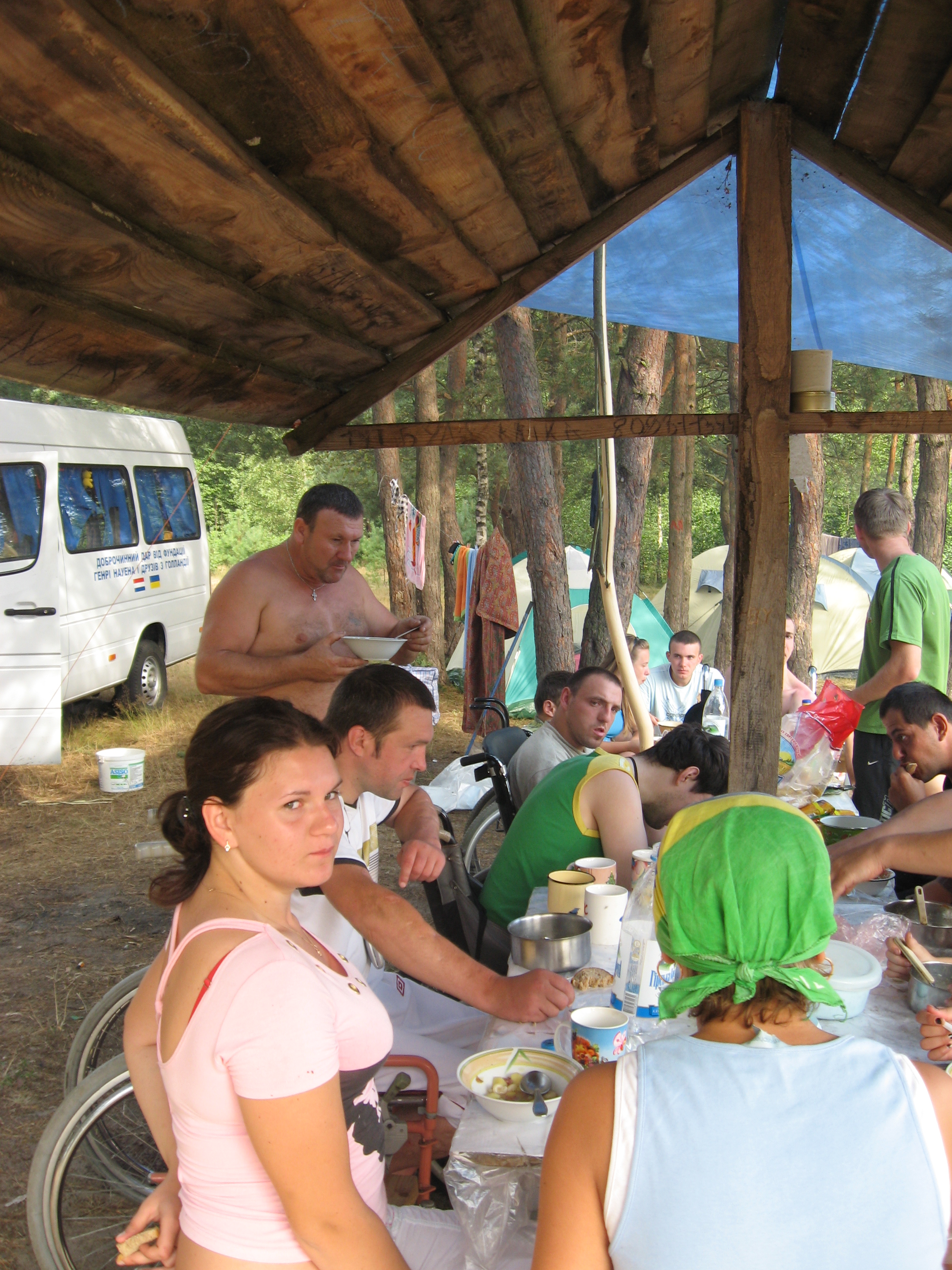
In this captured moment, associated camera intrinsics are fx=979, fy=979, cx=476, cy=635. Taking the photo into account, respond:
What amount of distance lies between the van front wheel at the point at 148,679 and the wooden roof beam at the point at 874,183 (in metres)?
7.62

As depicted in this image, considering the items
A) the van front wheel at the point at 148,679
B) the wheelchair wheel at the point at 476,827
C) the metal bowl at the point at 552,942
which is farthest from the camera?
the van front wheel at the point at 148,679

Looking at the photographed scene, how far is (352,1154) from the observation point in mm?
1676

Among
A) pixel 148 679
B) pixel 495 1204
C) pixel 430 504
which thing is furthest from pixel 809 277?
pixel 430 504

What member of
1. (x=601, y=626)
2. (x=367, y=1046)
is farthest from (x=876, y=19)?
(x=601, y=626)

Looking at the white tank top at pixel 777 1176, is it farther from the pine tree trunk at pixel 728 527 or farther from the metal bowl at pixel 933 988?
the pine tree trunk at pixel 728 527

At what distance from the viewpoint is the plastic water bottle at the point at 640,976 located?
6.70ft

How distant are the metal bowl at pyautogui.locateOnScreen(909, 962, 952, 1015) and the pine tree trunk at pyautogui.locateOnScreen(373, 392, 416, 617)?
29.6 feet

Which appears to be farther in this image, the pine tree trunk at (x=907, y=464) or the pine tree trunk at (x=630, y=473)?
the pine tree trunk at (x=907, y=464)

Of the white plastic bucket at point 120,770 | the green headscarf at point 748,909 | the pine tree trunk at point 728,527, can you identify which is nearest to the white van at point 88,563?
the white plastic bucket at point 120,770

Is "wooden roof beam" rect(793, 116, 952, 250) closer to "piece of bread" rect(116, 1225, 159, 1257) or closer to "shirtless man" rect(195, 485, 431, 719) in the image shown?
"shirtless man" rect(195, 485, 431, 719)

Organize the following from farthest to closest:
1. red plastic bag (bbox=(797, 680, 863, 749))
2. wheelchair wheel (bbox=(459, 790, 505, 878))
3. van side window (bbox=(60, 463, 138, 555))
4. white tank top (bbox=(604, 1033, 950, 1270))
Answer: van side window (bbox=(60, 463, 138, 555)) → red plastic bag (bbox=(797, 680, 863, 749)) → wheelchair wheel (bbox=(459, 790, 505, 878)) → white tank top (bbox=(604, 1033, 950, 1270))

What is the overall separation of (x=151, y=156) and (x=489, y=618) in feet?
19.2

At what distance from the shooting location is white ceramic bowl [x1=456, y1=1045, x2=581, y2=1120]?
5.63 ft

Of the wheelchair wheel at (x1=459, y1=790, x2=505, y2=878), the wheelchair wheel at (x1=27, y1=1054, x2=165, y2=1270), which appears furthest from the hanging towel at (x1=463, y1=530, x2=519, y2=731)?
the wheelchair wheel at (x1=27, y1=1054, x2=165, y2=1270)
